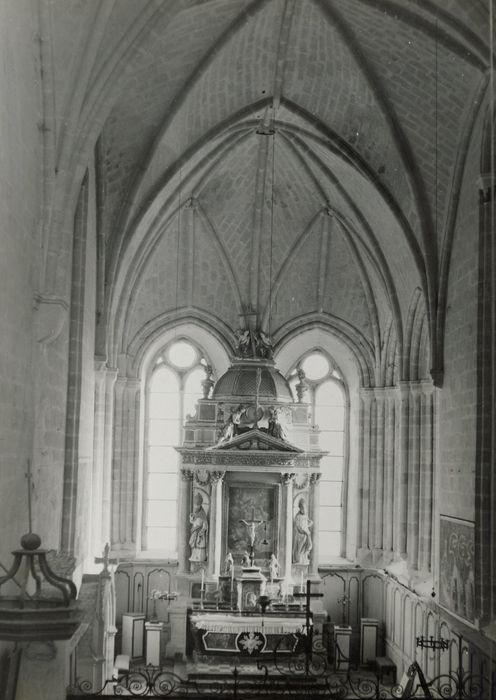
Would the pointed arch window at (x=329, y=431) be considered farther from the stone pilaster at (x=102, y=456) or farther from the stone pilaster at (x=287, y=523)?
the stone pilaster at (x=102, y=456)

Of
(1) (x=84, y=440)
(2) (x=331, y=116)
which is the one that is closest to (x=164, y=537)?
(1) (x=84, y=440)

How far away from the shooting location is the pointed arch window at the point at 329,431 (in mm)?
26984

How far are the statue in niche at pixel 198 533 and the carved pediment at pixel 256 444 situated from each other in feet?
4.48

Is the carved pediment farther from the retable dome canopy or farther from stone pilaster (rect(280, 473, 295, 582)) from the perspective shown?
the retable dome canopy

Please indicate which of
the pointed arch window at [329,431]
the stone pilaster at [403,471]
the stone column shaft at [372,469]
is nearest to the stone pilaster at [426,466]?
the stone pilaster at [403,471]

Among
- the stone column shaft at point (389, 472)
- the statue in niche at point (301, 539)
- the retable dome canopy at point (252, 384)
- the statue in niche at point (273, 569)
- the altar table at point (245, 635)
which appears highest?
the retable dome canopy at point (252, 384)

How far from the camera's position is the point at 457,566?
1802 centimetres

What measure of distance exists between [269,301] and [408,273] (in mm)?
4527

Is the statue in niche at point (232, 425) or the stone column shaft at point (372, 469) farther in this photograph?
the stone column shaft at point (372, 469)

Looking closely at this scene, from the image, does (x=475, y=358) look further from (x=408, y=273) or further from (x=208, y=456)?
(x=208, y=456)

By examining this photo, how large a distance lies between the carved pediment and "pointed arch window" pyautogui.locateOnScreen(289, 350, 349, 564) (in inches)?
112

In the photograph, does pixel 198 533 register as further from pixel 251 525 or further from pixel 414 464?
pixel 414 464

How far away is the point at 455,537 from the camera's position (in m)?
18.2

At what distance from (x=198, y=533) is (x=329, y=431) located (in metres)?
5.02
